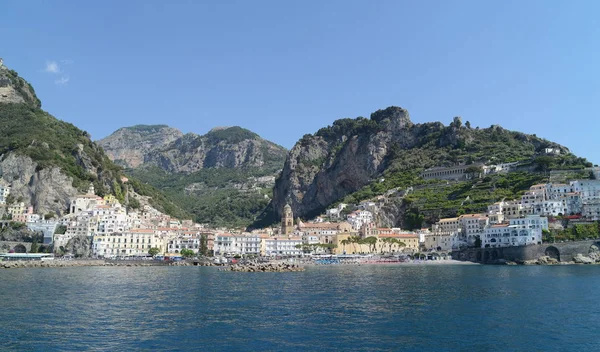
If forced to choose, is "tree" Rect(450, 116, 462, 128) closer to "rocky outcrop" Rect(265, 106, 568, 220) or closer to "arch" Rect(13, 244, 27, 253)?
Answer: "rocky outcrop" Rect(265, 106, 568, 220)

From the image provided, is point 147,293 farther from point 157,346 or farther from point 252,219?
point 252,219

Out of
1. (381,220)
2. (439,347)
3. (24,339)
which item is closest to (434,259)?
(381,220)

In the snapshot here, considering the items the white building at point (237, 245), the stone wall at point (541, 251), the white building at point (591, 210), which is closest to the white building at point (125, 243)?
the white building at point (237, 245)

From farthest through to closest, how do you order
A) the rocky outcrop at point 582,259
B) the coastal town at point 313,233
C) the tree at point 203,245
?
the tree at point 203,245, the coastal town at point 313,233, the rocky outcrop at point 582,259

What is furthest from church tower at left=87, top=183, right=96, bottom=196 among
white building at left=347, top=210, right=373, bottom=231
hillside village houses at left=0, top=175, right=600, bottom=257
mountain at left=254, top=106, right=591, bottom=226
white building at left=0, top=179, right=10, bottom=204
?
mountain at left=254, top=106, right=591, bottom=226

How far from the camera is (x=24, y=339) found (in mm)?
20469

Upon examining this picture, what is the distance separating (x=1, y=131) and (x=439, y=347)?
4394 inches

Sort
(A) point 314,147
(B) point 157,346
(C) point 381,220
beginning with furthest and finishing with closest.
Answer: (A) point 314,147 → (C) point 381,220 → (B) point 157,346

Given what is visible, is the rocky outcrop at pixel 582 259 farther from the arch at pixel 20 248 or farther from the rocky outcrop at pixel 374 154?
the arch at pixel 20 248

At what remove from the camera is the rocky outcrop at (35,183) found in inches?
3627

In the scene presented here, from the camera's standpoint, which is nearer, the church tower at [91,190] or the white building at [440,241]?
the white building at [440,241]

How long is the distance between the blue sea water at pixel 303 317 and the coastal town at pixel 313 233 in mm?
38844

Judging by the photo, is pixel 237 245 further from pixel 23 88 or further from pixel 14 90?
pixel 23 88

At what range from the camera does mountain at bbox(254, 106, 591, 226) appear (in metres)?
118
